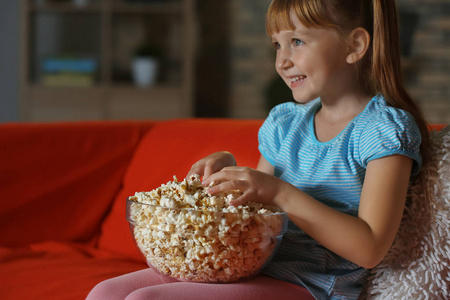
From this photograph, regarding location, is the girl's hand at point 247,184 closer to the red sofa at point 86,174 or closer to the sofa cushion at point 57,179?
the red sofa at point 86,174

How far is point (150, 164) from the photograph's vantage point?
169 centimetres

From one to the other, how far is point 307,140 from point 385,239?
1.03ft

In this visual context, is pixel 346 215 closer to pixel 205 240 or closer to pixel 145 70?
pixel 205 240

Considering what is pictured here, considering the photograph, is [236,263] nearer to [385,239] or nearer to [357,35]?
[385,239]

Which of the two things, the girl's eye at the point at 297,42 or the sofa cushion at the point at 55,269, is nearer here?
the girl's eye at the point at 297,42

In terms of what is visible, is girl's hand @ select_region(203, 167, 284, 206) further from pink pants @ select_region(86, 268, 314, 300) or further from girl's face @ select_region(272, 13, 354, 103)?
girl's face @ select_region(272, 13, 354, 103)

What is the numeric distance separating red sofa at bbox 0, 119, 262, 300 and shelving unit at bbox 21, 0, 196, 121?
251 cm

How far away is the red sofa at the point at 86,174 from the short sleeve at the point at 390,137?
0.49 m

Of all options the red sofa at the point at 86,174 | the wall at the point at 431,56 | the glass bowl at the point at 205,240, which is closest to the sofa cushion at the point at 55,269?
the red sofa at the point at 86,174

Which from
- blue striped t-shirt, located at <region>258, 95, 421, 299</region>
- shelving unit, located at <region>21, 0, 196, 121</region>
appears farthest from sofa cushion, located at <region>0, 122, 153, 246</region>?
shelving unit, located at <region>21, 0, 196, 121</region>

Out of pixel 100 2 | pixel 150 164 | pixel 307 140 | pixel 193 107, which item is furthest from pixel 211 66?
pixel 307 140

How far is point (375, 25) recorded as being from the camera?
1112 mm

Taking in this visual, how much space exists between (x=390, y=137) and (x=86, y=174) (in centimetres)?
99

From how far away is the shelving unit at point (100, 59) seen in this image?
13.9 feet
